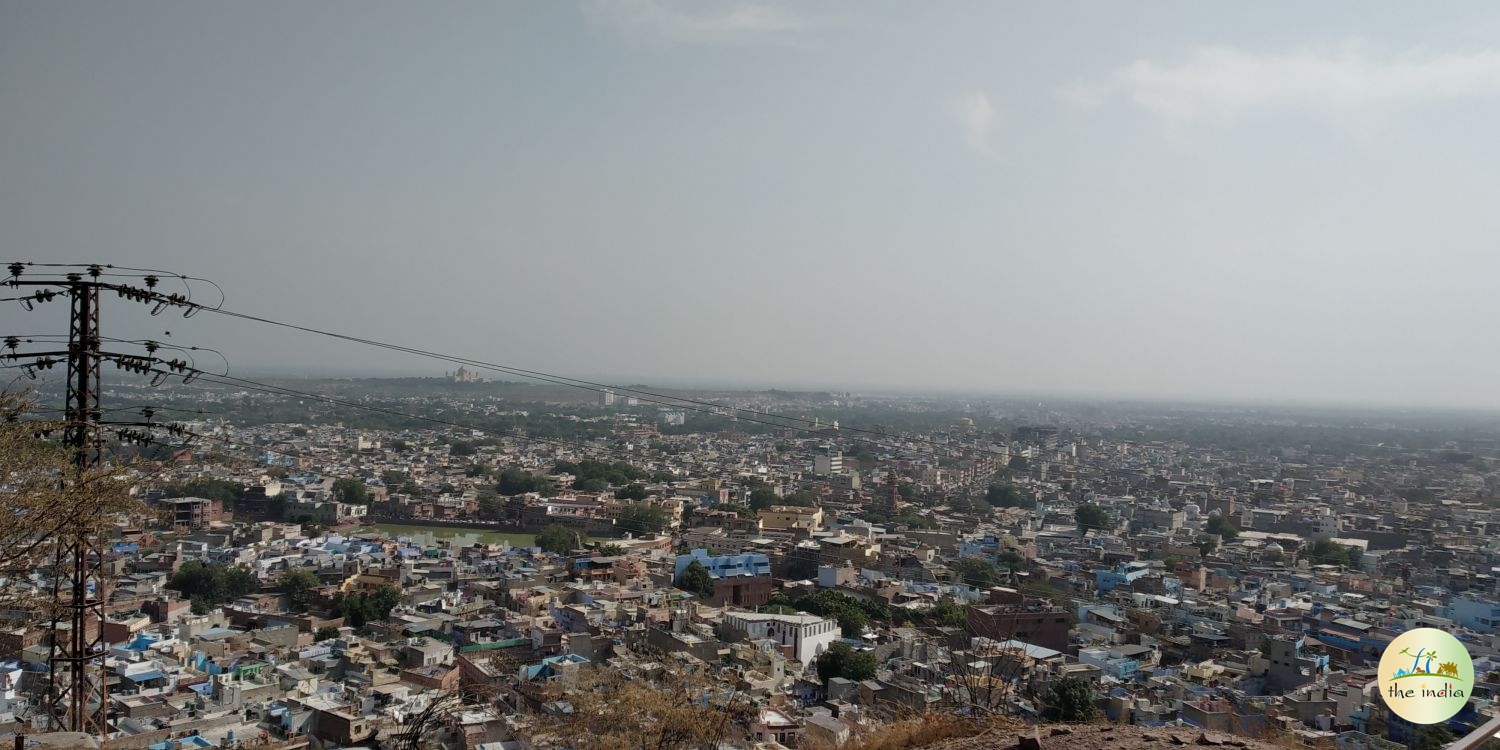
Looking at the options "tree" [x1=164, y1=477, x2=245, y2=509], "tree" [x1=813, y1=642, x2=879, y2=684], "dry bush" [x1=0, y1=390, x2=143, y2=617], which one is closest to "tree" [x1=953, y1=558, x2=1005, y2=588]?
"tree" [x1=813, y1=642, x2=879, y2=684]

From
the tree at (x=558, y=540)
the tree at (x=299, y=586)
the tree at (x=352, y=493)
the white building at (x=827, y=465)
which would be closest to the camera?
the tree at (x=299, y=586)

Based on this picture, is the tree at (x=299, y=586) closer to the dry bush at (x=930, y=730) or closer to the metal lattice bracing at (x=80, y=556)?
the metal lattice bracing at (x=80, y=556)

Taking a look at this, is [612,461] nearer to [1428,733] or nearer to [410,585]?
[410,585]

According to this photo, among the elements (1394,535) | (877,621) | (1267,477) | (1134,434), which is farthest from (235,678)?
(1134,434)

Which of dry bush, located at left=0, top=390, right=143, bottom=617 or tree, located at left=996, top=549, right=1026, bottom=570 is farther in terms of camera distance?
tree, located at left=996, top=549, right=1026, bottom=570

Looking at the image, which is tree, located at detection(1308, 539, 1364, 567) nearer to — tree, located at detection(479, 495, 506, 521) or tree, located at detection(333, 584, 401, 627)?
tree, located at detection(333, 584, 401, 627)

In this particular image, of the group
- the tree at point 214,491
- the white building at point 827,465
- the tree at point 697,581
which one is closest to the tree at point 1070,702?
the tree at point 697,581
